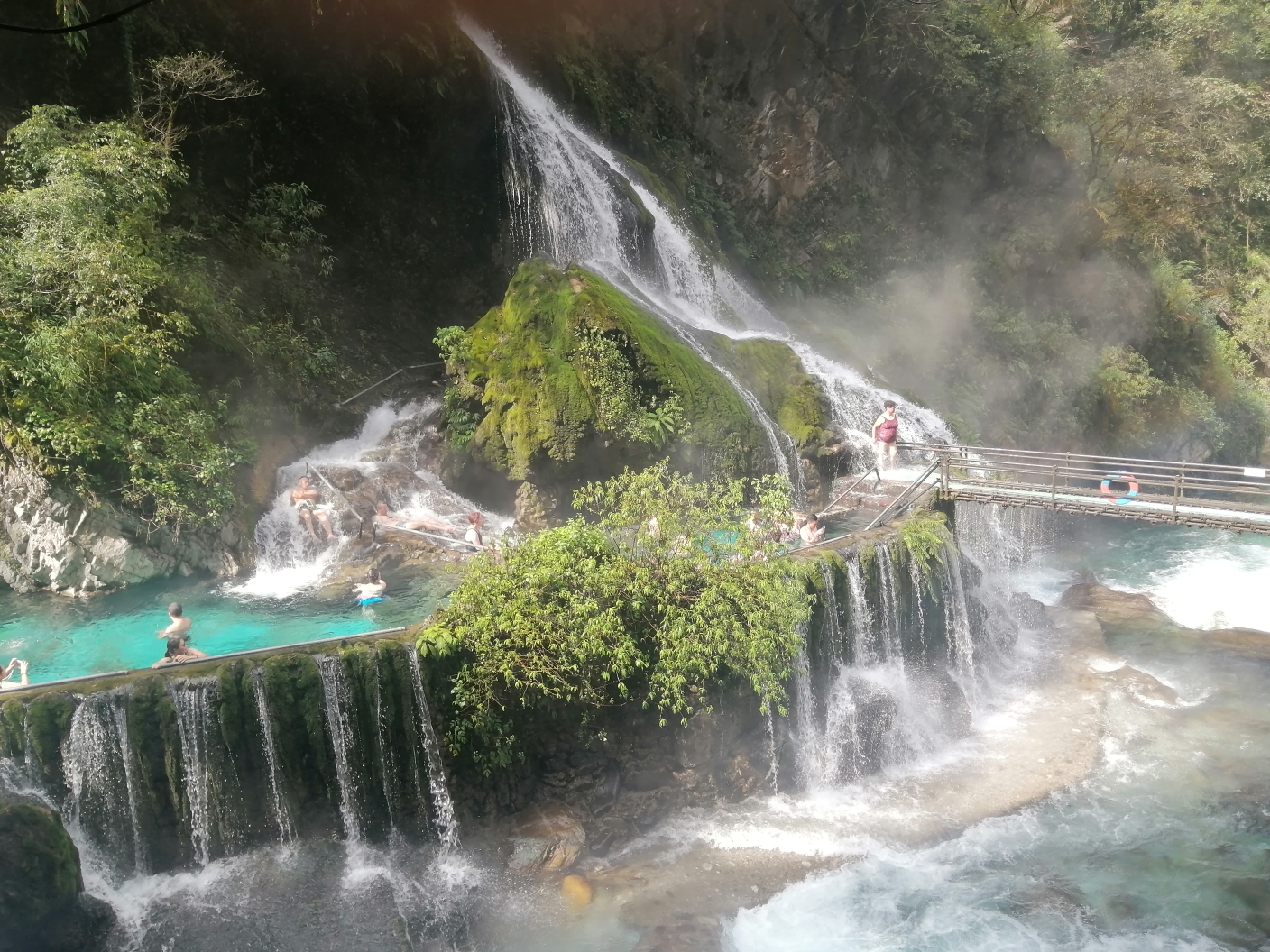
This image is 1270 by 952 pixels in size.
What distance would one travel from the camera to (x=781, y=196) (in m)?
29.4

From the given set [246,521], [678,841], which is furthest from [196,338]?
→ [678,841]

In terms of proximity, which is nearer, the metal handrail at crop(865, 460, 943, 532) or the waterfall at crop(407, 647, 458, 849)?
the waterfall at crop(407, 647, 458, 849)

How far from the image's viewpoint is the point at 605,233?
21.3 m

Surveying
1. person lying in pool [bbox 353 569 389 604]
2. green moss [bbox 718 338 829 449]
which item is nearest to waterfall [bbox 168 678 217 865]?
person lying in pool [bbox 353 569 389 604]

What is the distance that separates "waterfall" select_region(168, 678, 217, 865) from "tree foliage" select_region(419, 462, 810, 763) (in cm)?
250

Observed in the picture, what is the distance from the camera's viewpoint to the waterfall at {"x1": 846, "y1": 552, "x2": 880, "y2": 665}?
549 inches

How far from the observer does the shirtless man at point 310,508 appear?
15.5 metres

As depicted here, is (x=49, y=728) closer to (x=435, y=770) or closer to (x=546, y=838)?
(x=435, y=770)

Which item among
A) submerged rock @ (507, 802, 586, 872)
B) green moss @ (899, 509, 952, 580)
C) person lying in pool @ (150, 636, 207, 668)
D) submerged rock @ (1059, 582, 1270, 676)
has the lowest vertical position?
submerged rock @ (1059, 582, 1270, 676)

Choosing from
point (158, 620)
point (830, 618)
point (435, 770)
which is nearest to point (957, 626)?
point (830, 618)

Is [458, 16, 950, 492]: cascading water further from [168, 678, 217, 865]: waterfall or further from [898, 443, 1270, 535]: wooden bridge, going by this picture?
[168, 678, 217, 865]: waterfall

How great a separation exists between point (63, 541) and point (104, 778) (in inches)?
218

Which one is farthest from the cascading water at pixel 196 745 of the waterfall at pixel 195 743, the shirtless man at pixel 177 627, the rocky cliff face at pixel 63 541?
the rocky cliff face at pixel 63 541

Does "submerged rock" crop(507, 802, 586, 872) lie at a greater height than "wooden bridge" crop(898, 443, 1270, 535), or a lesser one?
lesser
